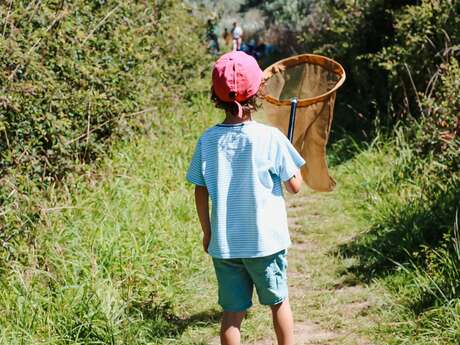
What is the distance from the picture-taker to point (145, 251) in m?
4.97

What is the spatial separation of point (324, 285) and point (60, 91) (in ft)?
7.41

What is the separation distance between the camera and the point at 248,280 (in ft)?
11.7

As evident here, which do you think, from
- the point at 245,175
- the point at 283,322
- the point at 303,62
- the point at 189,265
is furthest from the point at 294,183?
the point at 189,265

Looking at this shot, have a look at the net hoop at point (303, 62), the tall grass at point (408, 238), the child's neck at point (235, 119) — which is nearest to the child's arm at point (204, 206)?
the child's neck at point (235, 119)

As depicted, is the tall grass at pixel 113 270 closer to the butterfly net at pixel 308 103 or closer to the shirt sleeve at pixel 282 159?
the butterfly net at pixel 308 103

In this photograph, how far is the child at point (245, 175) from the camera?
10.9ft

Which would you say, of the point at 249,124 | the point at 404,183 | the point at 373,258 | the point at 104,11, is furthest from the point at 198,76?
the point at 249,124

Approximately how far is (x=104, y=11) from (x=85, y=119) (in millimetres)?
1215

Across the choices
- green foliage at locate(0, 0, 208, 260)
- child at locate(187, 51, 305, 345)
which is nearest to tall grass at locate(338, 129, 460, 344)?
child at locate(187, 51, 305, 345)

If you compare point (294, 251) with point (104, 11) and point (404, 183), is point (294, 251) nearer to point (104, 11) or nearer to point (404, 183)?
point (404, 183)

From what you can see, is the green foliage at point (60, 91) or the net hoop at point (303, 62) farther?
the green foliage at point (60, 91)

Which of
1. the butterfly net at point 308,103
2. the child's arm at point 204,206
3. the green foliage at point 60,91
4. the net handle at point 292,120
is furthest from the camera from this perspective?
the green foliage at point 60,91

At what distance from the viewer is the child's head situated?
3.30 meters

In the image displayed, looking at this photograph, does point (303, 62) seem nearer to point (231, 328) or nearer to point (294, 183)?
point (294, 183)
